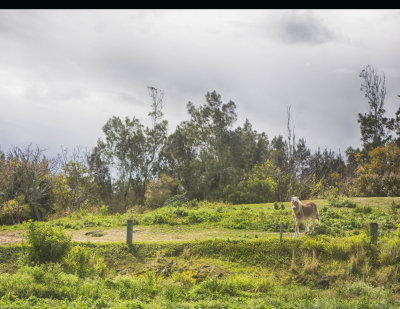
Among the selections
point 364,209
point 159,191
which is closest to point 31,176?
point 159,191

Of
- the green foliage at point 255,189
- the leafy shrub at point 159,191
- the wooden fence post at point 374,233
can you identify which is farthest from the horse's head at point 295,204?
the leafy shrub at point 159,191

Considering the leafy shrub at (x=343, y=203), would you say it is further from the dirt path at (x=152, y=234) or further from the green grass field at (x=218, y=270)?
the dirt path at (x=152, y=234)

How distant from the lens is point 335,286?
8.02 metres

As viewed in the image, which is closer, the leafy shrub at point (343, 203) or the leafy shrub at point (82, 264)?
the leafy shrub at point (82, 264)

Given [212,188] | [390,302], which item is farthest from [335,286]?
[212,188]

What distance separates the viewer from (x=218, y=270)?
891cm

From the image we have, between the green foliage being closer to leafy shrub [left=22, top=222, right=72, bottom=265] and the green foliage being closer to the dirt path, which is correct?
the dirt path

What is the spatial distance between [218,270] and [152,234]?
432 centimetres

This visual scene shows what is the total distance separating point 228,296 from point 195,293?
2.46ft

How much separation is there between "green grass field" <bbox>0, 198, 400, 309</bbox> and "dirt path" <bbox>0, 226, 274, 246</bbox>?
4 centimetres

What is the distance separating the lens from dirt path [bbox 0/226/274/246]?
11.6 meters

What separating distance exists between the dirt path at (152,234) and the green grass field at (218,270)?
0.13ft

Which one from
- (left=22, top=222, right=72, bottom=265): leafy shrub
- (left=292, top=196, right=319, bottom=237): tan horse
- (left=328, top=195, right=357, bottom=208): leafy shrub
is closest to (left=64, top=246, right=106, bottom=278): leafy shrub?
(left=22, top=222, right=72, bottom=265): leafy shrub

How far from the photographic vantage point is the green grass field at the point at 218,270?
6898mm
